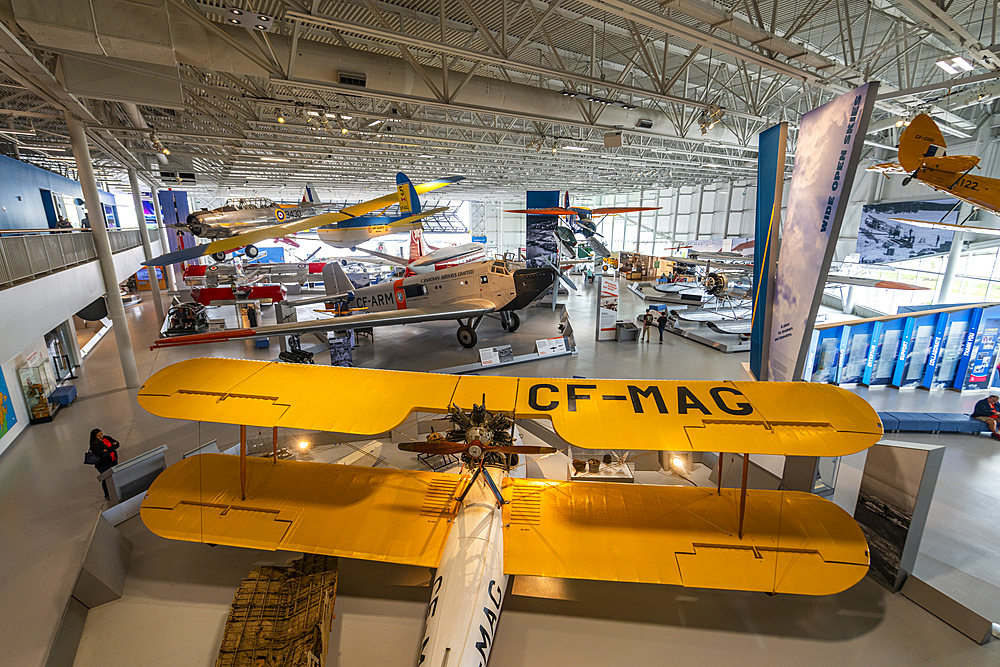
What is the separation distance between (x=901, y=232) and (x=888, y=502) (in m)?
20.5

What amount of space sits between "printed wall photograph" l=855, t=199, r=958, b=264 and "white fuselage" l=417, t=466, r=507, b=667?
20.4 meters

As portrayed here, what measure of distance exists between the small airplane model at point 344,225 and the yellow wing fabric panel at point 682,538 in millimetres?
7822

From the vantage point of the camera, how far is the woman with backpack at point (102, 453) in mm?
5980

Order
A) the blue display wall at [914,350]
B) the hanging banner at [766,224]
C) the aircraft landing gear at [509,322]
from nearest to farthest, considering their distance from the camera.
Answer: the hanging banner at [766,224], the blue display wall at [914,350], the aircraft landing gear at [509,322]

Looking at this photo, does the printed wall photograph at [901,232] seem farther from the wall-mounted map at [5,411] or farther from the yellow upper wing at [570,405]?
the wall-mounted map at [5,411]

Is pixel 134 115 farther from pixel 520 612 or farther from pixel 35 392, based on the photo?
pixel 520 612

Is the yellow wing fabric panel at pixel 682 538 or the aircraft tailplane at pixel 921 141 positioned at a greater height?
the aircraft tailplane at pixel 921 141

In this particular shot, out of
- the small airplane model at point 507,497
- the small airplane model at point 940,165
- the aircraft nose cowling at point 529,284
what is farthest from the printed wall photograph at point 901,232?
the small airplane model at point 507,497

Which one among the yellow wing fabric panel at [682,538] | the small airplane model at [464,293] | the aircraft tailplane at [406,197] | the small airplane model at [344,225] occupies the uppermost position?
the aircraft tailplane at [406,197]

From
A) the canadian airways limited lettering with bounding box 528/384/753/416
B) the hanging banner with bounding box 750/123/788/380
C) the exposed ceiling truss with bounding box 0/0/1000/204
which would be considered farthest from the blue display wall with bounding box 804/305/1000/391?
the canadian airways limited lettering with bounding box 528/384/753/416

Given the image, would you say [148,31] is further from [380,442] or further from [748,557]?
[748,557]

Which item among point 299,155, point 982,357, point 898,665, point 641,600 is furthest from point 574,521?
point 299,155

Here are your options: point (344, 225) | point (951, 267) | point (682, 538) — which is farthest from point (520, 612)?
point (951, 267)

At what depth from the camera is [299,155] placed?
19188 millimetres
